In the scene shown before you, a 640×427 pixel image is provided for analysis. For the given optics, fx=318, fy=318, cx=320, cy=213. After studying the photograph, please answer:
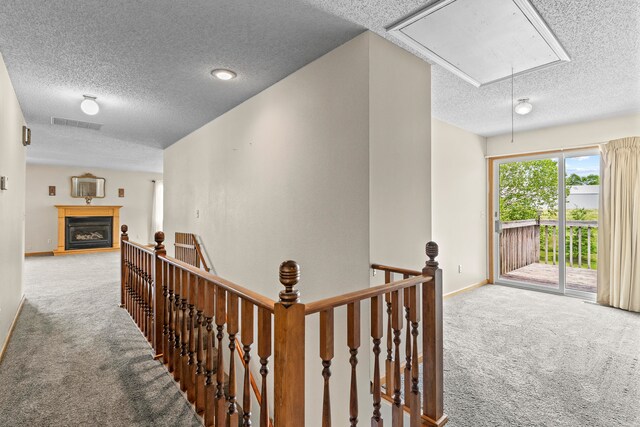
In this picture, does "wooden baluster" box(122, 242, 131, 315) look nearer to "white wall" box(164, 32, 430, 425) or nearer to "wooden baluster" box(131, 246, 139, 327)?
"wooden baluster" box(131, 246, 139, 327)

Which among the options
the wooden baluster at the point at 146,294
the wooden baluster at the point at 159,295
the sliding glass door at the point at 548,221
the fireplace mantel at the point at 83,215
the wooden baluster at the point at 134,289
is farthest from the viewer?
the fireplace mantel at the point at 83,215

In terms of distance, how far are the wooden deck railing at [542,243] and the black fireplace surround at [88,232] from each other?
10.2 m

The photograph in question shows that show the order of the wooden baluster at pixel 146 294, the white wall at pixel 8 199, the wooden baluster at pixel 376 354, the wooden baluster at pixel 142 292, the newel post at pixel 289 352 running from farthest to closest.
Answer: the wooden baluster at pixel 142 292 < the wooden baluster at pixel 146 294 < the white wall at pixel 8 199 < the wooden baluster at pixel 376 354 < the newel post at pixel 289 352

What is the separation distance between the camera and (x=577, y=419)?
6.24 feet

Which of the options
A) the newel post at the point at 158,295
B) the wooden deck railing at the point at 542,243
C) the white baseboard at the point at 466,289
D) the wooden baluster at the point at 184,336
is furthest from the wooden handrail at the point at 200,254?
the wooden deck railing at the point at 542,243

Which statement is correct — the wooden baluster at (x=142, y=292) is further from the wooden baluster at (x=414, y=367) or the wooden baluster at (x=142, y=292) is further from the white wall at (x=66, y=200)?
the white wall at (x=66, y=200)

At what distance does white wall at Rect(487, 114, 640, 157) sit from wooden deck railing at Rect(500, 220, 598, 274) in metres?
1.12

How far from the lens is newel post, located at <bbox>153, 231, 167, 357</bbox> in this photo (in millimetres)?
2377

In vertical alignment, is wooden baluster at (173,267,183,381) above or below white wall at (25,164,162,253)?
below

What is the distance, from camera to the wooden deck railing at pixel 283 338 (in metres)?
1.13

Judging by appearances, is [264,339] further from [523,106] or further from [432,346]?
[523,106]

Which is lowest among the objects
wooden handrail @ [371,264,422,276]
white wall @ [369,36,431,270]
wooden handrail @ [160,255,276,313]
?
wooden handrail @ [371,264,422,276]

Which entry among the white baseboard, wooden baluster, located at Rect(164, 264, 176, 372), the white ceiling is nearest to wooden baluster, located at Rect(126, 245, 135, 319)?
wooden baluster, located at Rect(164, 264, 176, 372)

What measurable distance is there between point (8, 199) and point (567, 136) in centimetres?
656
